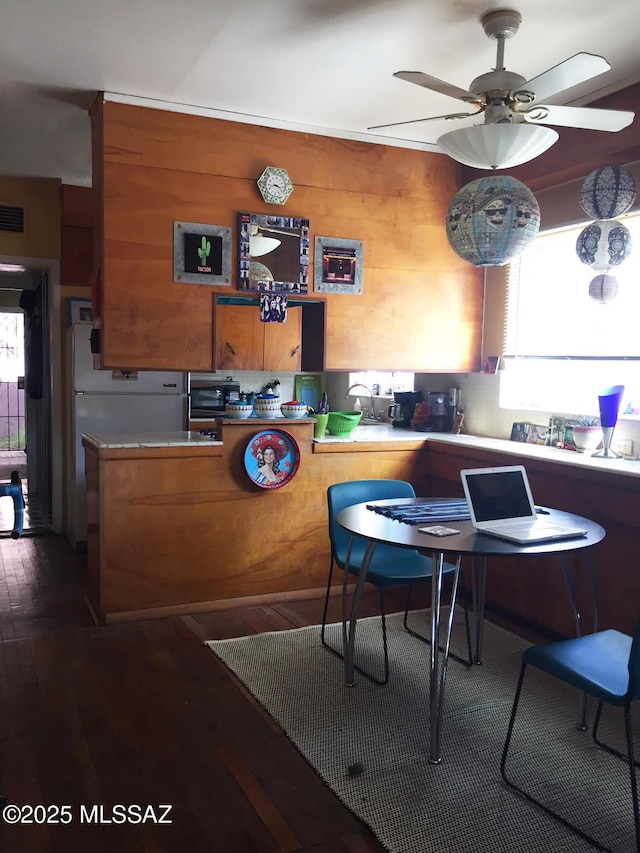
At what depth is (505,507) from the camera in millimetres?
2592

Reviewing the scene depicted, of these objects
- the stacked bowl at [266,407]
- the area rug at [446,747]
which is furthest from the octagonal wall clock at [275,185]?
the area rug at [446,747]

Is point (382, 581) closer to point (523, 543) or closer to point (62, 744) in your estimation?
point (523, 543)

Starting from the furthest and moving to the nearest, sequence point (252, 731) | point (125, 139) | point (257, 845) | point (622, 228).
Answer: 1. point (125, 139)
2. point (622, 228)
3. point (252, 731)
4. point (257, 845)

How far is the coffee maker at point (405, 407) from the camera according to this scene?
477 cm

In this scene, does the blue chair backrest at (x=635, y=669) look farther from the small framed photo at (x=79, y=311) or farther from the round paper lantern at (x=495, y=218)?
the small framed photo at (x=79, y=311)

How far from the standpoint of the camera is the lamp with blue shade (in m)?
3.30

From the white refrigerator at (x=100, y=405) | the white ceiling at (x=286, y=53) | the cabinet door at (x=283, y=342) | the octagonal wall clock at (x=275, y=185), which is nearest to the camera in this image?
the white ceiling at (x=286, y=53)

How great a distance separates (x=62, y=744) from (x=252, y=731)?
0.66 meters

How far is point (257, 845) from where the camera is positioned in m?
1.94

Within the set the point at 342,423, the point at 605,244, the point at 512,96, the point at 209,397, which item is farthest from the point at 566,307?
the point at 209,397

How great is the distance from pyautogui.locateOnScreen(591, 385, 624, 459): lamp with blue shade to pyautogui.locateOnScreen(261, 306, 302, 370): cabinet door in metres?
3.09

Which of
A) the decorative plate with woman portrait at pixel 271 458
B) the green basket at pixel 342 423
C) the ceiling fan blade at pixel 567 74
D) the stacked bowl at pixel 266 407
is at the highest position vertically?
the ceiling fan blade at pixel 567 74

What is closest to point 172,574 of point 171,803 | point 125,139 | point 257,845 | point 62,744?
point 62,744

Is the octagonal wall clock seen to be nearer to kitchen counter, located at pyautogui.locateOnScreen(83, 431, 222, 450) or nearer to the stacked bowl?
the stacked bowl
